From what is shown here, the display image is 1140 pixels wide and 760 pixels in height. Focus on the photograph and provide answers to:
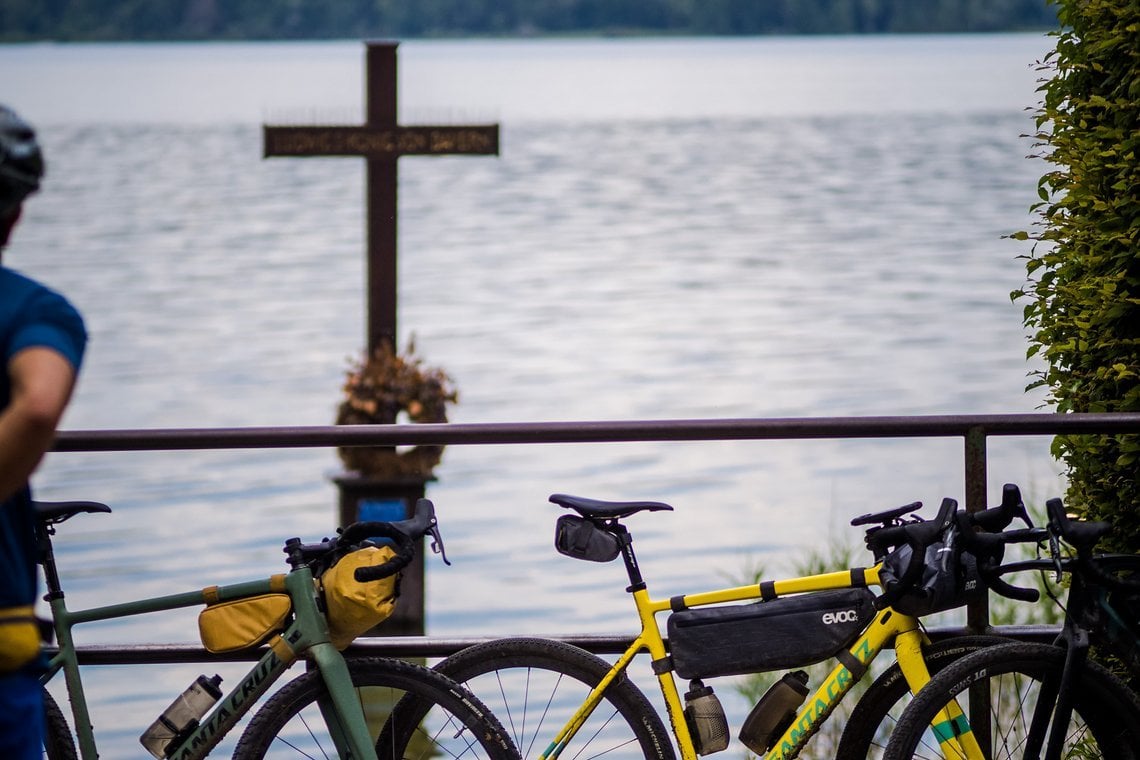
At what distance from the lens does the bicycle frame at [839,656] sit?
129 inches

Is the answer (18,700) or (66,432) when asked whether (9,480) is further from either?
(66,432)

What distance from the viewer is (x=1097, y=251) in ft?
12.9

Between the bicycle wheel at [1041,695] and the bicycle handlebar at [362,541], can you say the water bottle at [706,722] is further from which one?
the bicycle handlebar at [362,541]

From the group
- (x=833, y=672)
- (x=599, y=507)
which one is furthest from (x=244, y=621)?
(x=833, y=672)

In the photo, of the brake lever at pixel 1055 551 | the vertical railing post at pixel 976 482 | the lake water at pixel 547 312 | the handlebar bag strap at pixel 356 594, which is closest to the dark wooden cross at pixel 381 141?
the lake water at pixel 547 312

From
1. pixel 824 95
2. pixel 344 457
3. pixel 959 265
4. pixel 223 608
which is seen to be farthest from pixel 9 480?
pixel 824 95

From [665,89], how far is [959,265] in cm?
6230

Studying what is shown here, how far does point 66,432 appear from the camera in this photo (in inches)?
136

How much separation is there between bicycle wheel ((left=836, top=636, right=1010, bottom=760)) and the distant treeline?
229 ft

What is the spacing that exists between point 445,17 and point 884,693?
7620 cm

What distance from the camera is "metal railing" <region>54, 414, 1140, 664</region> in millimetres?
3529

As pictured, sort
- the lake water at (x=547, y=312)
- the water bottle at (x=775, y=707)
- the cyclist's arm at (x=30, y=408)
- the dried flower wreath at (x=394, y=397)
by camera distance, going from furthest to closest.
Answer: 1. the lake water at (x=547, y=312)
2. the dried flower wreath at (x=394, y=397)
3. the water bottle at (x=775, y=707)
4. the cyclist's arm at (x=30, y=408)

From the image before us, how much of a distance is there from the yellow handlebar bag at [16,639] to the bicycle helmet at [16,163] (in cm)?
56

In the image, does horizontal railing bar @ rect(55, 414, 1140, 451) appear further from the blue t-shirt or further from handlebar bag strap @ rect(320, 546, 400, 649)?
the blue t-shirt
